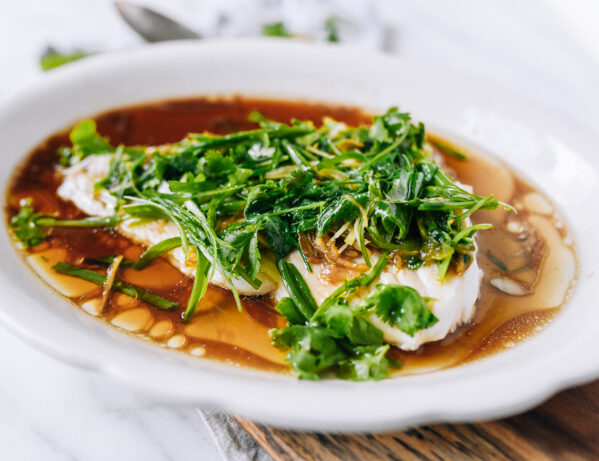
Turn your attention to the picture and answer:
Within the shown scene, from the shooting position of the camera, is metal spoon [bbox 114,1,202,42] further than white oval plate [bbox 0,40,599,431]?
Yes

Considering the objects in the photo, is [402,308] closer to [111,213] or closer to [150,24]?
[111,213]

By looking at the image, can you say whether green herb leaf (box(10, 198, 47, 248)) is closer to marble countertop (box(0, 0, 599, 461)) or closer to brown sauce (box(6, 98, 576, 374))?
brown sauce (box(6, 98, 576, 374))

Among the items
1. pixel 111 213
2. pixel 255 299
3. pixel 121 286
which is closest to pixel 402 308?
pixel 255 299

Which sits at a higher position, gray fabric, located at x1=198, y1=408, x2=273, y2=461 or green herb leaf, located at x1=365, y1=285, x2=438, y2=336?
green herb leaf, located at x1=365, y1=285, x2=438, y2=336

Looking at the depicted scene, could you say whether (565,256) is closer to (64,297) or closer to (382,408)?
(382,408)

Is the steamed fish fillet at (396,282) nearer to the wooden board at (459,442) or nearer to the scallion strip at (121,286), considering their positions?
the scallion strip at (121,286)

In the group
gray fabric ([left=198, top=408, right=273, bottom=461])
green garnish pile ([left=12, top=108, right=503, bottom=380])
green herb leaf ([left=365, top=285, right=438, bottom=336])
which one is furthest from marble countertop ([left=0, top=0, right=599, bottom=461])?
green herb leaf ([left=365, top=285, right=438, bottom=336])
